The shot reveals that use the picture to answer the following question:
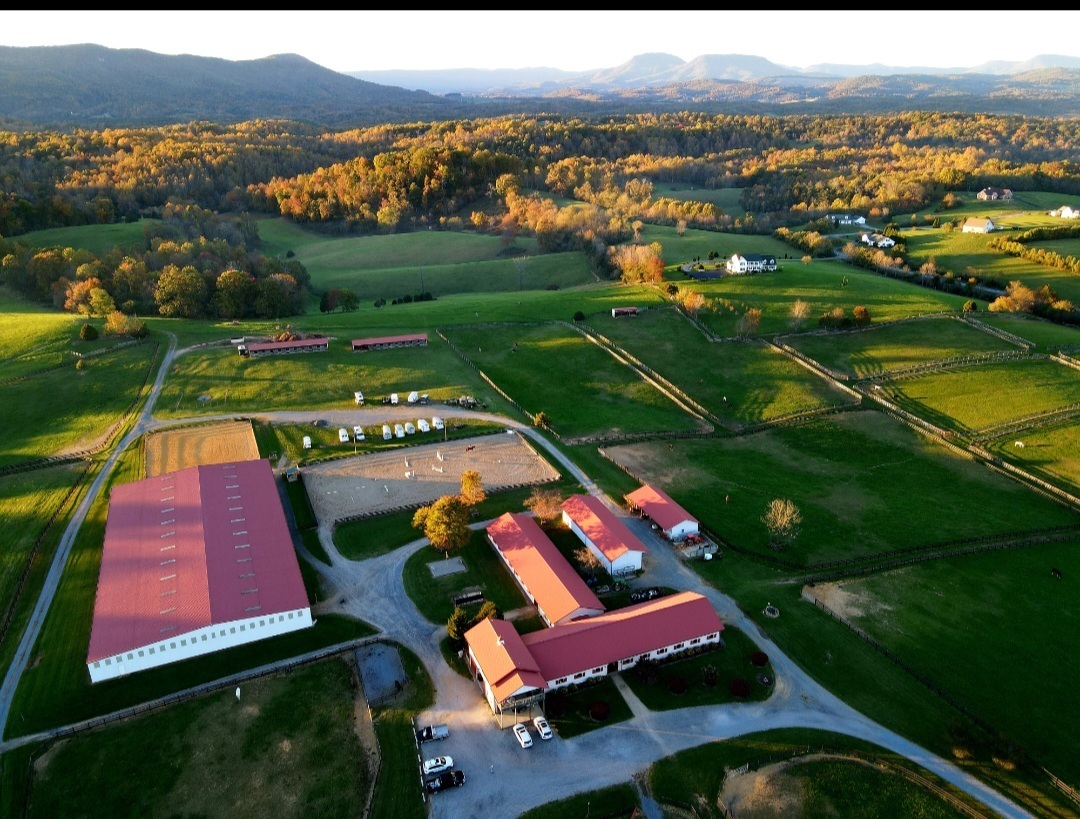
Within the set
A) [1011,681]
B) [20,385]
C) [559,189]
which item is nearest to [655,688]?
[1011,681]

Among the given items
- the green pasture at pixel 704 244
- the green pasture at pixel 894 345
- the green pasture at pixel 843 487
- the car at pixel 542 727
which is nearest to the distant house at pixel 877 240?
the green pasture at pixel 704 244

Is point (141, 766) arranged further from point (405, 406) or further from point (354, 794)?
point (405, 406)

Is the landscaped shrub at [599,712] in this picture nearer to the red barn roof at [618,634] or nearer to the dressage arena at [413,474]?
the red barn roof at [618,634]

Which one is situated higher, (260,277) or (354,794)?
(260,277)

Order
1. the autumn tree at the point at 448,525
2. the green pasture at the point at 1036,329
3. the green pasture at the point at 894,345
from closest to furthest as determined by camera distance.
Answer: the autumn tree at the point at 448,525 → the green pasture at the point at 894,345 → the green pasture at the point at 1036,329
